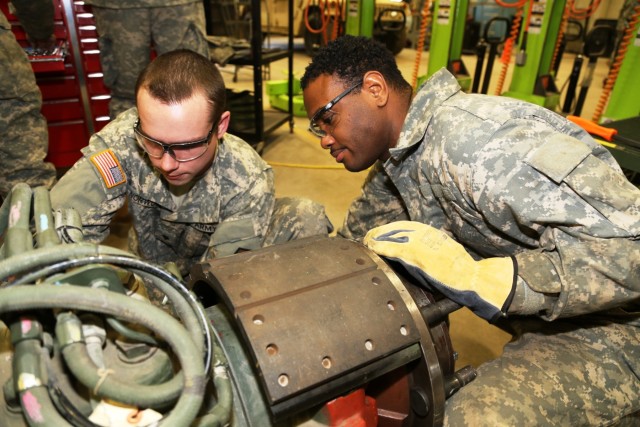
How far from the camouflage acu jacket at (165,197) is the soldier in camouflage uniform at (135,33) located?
1.10 meters

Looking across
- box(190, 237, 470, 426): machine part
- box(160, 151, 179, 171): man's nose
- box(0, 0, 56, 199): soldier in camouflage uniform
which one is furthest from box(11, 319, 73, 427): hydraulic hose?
box(0, 0, 56, 199): soldier in camouflage uniform

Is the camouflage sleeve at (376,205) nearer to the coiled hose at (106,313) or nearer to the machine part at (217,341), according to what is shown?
the machine part at (217,341)

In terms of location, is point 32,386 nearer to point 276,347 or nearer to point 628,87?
point 276,347

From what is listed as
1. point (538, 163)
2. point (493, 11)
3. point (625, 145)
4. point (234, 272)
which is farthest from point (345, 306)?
point (493, 11)

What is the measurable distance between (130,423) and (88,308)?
6.7 inches

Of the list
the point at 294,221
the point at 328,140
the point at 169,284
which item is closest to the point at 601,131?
the point at 328,140

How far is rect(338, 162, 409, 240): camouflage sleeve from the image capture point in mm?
1834

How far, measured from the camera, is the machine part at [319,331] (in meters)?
0.67

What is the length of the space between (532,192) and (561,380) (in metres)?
0.48

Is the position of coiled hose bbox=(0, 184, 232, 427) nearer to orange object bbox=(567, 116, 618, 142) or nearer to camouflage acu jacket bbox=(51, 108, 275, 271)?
camouflage acu jacket bbox=(51, 108, 275, 271)

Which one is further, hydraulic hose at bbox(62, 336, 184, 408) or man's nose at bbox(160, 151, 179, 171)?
man's nose at bbox(160, 151, 179, 171)

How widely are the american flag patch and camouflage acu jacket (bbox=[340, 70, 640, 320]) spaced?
957mm

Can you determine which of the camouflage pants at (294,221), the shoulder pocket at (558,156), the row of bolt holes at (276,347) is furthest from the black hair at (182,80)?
the shoulder pocket at (558,156)

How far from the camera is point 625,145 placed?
1.76 metres
